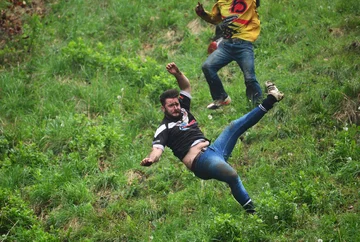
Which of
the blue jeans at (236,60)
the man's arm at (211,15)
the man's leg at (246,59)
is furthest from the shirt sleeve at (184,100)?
the man's arm at (211,15)

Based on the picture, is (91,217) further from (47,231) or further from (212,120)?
(212,120)

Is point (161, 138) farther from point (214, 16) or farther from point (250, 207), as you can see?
point (214, 16)

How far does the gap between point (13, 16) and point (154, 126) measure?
4.70 metres

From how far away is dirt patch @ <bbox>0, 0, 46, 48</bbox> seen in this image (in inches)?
507

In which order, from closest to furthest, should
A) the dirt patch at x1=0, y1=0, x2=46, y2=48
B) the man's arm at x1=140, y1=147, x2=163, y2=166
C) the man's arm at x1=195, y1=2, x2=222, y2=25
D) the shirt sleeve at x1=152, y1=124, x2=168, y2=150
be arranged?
the man's arm at x1=140, y1=147, x2=163, y2=166
the shirt sleeve at x1=152, y1=124, x2=168, y2=150
the man's arm at x1=195, y1=2, x2=222, y2=25
the dirt patch at x1=0, y1=0, x2=46, y2=48

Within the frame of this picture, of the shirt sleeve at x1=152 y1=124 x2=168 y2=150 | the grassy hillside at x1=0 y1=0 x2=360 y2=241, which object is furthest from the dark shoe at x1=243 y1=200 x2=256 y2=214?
the shirt sleeve at x1=152 y1=124 x2=168 y2=150

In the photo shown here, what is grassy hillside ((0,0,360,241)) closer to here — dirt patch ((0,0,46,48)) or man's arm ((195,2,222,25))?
dirt patch ((0,0,46,48))

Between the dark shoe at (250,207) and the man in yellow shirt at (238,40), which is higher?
the man in yellow shirt at (238,40)

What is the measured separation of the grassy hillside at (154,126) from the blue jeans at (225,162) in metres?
0.34

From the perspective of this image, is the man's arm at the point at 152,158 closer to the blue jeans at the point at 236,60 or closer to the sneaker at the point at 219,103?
the blue jeans at the point at 236,60

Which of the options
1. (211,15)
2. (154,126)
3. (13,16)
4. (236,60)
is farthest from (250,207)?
(13,16)

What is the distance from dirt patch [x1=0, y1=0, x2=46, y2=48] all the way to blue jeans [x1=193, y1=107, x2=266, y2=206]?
6902mm

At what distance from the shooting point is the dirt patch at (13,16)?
12.9 m

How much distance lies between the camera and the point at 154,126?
10625 mm
